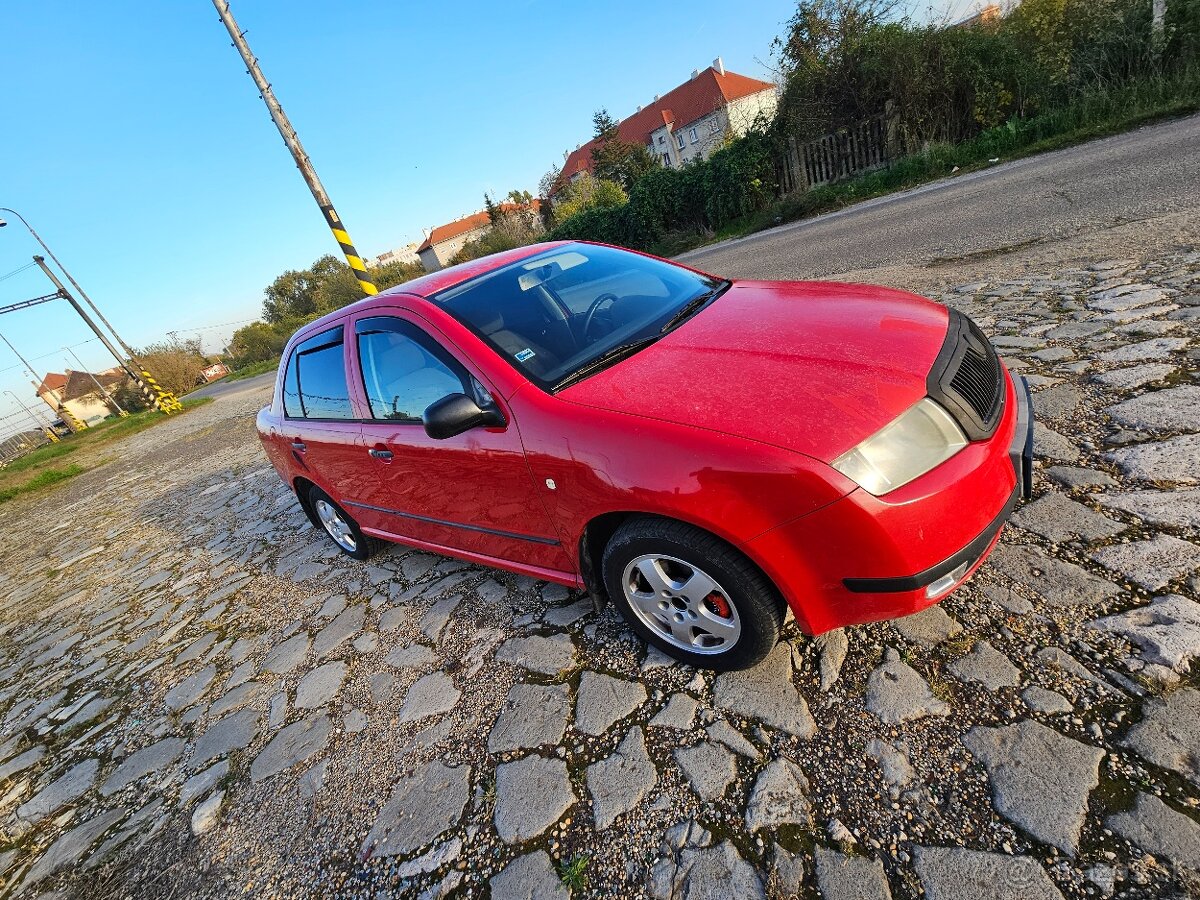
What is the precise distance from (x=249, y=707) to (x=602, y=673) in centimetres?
196

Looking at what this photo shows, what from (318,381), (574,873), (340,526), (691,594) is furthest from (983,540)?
(340,526)

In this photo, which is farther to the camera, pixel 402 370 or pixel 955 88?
pixel 955 88

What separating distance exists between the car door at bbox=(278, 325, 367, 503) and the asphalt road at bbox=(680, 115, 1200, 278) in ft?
19.4

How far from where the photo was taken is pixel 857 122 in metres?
13.1

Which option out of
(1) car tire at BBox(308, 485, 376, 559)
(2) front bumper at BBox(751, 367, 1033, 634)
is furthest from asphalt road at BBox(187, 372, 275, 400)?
(2) front bumper at BBox(751, 367, 1033, 634)

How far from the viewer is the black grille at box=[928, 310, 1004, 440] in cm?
170

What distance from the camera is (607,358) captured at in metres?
2.19

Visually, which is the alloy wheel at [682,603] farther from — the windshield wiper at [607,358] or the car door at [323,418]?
the car door at [323,418]

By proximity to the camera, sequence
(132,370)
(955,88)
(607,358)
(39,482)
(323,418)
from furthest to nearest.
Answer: (132,370), (39,482), (955,88), (323,418), (607,358)

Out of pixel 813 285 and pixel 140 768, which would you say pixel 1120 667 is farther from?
pixel 140 768

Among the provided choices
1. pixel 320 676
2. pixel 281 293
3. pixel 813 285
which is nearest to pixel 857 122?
pixel 813 285

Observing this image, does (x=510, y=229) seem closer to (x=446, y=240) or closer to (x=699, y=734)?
(x=699, y=734)

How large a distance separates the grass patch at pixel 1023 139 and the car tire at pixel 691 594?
487 inches

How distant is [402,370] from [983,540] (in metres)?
2.47
